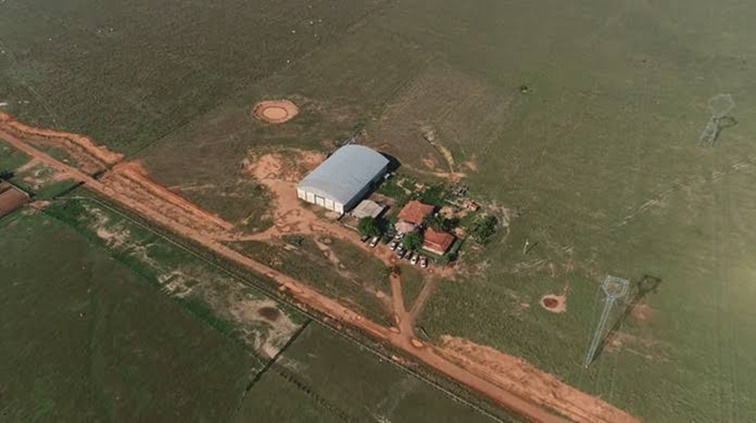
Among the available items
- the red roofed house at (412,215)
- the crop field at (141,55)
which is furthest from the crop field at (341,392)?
the crop field at (141,55)

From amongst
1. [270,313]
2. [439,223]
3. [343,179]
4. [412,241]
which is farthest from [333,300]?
[343,179]

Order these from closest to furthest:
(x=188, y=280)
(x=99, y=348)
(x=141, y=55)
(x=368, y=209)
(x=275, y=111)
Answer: (x=99, y=348) → (x=188, y=280) → (x=368, y=209) → (x=275, y=111) → (x=141, y=55)

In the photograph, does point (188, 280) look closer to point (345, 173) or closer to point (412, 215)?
point (345, 173)

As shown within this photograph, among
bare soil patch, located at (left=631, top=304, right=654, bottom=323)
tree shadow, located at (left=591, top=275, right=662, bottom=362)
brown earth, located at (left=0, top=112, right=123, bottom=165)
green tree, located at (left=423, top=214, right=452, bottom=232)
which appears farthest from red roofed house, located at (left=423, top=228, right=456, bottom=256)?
brown earth, located at (left=0, top=112, right=123, bottom=165)

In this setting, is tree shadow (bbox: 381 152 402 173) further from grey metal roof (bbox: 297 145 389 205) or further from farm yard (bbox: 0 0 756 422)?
grey metal roof (bbox: 297 145 389 205)

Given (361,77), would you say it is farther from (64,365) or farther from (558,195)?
(64,365)

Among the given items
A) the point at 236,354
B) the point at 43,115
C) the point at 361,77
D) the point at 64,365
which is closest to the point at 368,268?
the point at 236,354

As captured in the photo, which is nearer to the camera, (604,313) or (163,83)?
(604,313)
